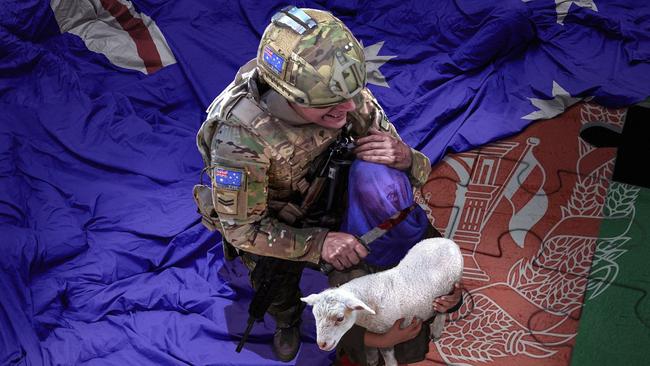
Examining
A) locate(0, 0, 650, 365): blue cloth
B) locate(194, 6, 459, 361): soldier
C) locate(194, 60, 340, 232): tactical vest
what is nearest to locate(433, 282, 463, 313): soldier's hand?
locate(194, 6, 459, 361): soldier

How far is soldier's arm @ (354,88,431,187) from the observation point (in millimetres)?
1780

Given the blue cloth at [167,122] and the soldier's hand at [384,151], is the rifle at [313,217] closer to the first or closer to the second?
the soldier's hand at [384,151]

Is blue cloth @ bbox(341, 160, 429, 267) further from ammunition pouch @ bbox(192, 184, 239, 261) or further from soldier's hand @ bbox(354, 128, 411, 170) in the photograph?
ammunition pouch @ bbox(192, 184, 239, 261)

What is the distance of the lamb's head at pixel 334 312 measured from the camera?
4.98 ft

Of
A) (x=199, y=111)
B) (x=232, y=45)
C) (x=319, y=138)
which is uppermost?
(x=319, y=138)

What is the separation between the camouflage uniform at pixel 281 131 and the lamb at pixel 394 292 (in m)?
0.20

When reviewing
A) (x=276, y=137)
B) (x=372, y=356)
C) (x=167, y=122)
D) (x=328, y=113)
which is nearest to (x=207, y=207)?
(x=276, y=137)

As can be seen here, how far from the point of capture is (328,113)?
161 cm

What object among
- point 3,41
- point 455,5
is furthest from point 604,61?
point 3,41

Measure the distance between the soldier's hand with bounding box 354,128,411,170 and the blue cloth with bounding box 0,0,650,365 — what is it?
737 mm

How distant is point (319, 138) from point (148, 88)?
5.64ft

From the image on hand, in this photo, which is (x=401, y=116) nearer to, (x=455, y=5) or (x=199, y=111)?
(x=455, y=5)

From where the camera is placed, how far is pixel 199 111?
318 cm

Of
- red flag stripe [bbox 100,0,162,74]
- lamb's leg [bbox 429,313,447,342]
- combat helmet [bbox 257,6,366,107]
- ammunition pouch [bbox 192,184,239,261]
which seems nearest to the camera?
combat helmet [bbox 257,6,366,107]
